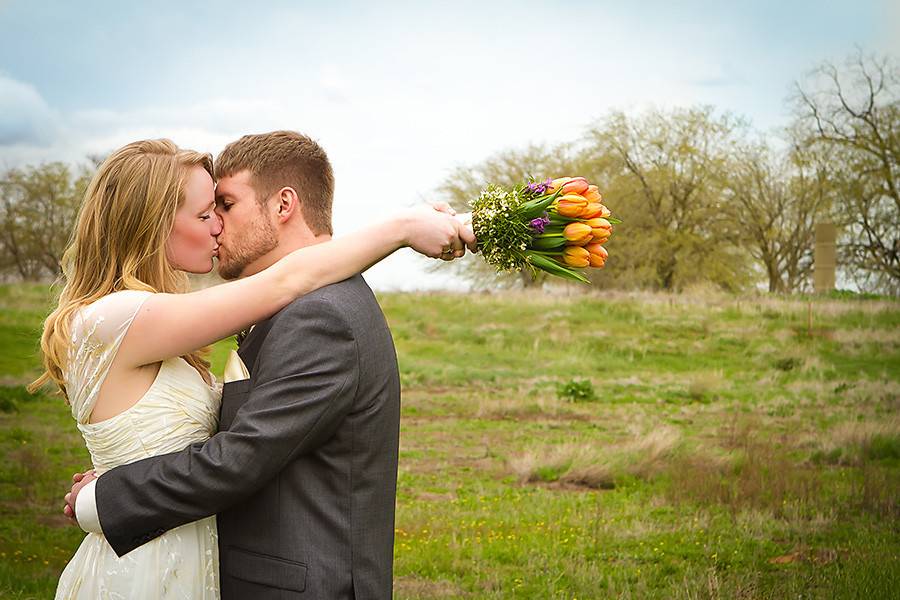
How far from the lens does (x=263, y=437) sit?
2564 millimetres

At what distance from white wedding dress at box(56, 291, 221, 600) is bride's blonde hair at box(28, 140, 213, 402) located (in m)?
0.10

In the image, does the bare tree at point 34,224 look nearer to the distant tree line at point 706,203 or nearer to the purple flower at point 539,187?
the distant tree line at point 706,203

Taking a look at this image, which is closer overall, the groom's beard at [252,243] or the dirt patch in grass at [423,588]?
the groom's beard at [252,243]

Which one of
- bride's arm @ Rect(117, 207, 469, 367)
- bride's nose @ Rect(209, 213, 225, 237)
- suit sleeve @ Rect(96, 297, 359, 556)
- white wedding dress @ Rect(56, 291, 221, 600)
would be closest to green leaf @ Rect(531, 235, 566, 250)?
bride's arm @ Rect(117, 207, 469, 367)

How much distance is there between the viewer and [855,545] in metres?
9.13

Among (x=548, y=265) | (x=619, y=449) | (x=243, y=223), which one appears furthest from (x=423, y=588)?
(x=619, y=449)

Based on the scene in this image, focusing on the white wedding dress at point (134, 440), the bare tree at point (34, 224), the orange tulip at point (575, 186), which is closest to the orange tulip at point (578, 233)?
the orange tulip at point (575, 186)

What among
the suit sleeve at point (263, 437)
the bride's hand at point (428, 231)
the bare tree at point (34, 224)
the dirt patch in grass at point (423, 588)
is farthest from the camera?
the bare tree at point (34, 224)

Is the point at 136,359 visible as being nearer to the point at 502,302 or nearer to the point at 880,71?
the point at 502,302

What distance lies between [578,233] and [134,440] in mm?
1513

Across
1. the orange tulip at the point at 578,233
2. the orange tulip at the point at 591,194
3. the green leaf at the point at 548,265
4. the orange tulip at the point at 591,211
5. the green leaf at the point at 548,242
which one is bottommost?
the green leaf at the point at 548,265

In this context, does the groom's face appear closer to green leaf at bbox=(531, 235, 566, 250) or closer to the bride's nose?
the bride's nose

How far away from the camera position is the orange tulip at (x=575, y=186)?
3002 mm

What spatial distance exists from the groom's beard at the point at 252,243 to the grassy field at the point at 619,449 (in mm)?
1629
